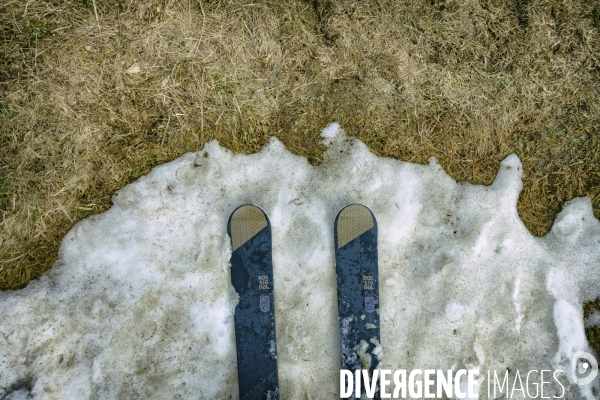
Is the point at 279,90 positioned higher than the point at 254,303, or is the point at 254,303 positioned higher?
the point at 279,90

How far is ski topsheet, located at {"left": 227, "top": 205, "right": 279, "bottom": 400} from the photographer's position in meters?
2.52

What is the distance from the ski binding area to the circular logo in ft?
0.07

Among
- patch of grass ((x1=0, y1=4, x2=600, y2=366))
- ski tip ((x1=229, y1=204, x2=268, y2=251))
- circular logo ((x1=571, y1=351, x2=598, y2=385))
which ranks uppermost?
patch of grass ((x1=0, y1=4, x2=600, y2=366))

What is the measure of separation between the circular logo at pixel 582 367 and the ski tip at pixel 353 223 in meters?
1.85

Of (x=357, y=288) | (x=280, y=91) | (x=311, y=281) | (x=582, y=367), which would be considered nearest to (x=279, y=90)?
(x=280, y=91)

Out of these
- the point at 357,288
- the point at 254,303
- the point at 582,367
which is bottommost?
the point at 582,367

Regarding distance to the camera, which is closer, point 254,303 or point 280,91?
point 254,303

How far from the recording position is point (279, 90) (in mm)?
2666

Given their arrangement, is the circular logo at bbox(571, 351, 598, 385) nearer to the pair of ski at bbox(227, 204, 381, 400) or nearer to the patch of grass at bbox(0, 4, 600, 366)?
the patch of grass at bbox(0, 4, 600, 366)

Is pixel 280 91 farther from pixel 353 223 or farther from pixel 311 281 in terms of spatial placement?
pixel 311 281

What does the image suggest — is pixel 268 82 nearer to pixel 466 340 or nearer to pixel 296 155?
pixel 296 155

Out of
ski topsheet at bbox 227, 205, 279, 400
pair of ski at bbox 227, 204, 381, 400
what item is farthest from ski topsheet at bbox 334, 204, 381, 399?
ski topsheet at bbox 227, 205, 279, 400

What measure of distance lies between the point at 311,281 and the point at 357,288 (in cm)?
34

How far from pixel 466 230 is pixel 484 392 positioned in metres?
1.20
